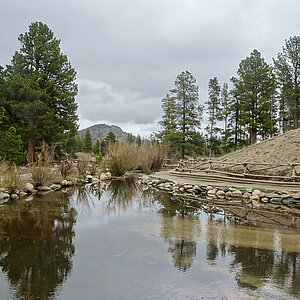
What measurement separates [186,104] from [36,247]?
87.9 ft

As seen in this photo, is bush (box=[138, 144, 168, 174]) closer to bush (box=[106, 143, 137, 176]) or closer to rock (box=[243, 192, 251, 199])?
bush (box=[106, 143, 137, 176])

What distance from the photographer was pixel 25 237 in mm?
5793

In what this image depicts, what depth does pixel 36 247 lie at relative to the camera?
515cm

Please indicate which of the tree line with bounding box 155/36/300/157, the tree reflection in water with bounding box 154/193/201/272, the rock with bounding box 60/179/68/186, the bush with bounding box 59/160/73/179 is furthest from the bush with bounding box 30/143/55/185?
the tree line with bounding box 155/36/300/157

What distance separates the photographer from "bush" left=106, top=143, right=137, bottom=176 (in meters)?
18.8

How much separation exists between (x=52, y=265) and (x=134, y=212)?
4646mm

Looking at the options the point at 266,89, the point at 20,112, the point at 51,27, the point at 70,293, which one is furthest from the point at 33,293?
the point at 266,89

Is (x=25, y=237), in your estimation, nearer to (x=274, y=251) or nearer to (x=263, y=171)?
(x=274, y=251)

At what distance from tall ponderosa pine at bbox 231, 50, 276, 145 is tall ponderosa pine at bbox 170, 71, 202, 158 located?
15.5 ft

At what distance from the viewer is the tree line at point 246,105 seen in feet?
85.9

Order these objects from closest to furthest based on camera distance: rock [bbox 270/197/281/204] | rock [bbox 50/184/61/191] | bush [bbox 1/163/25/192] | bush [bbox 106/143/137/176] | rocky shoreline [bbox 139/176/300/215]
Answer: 1. rocky shoreline [bbox 139/176/300/215]
2. rock [bbox 270/197/281/204]
3. bush [bbox 1/163/25/192]
4. rock [bbox 50/184/61/191]
5. bush [bbox 106/143/137/176]

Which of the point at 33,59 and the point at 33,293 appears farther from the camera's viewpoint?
the point at 33,59

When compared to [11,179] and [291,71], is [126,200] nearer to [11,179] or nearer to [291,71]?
[11,179]

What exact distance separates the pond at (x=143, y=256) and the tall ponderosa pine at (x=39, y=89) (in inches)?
509
